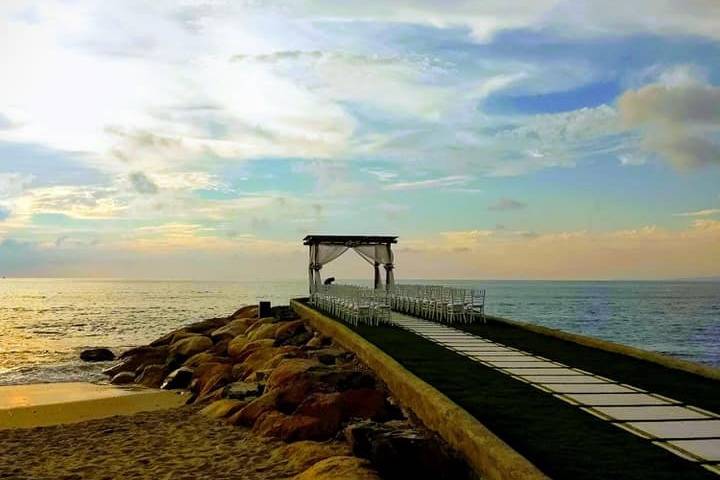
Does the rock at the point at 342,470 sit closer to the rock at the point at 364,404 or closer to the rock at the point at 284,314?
the rock at the point at 364,404

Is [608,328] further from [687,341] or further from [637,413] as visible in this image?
[637,413]

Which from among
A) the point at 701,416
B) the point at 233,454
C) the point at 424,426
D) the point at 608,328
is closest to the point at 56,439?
the point at 233,454

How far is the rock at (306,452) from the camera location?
8.78 metres

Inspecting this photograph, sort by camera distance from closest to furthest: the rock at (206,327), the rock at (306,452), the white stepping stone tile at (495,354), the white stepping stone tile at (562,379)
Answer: the rock at (306,452), the white stepping stone tile at (562,379), the white stepping stone tile at (495,354), the rock at (206,327)

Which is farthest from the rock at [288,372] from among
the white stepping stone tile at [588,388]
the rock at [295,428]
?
the white stepping stone tile at [588,388]

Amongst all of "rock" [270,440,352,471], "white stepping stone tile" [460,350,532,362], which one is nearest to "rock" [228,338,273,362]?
"white stepping stone tile" [460,350,532,362]

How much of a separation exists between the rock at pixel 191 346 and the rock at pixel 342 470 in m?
17.0

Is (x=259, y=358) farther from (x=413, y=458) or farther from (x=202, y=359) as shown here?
(x=413, y=458)

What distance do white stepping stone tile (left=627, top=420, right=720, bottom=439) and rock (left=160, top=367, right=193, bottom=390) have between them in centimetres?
1420

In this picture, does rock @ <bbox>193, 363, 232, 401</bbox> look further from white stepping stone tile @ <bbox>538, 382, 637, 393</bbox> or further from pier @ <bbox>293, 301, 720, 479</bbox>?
white stepping stone tile @ <bbox>538, 382, 637, 393</bbox>

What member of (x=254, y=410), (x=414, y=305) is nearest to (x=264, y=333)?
(x=414, y=305)

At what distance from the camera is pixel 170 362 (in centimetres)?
2227

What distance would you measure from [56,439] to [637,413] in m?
9.69

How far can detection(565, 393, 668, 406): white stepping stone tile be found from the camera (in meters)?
8.66
